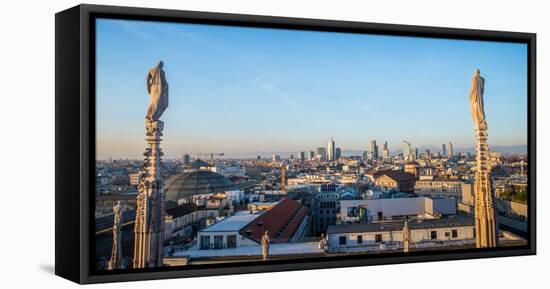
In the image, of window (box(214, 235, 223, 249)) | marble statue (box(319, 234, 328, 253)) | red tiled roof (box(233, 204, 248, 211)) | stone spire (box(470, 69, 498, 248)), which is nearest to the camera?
window (box(214, 235, 223, 249))

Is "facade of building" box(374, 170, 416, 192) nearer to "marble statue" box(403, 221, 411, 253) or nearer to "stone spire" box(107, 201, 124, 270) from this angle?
"marble statue" box(403, 221, 411, 253)

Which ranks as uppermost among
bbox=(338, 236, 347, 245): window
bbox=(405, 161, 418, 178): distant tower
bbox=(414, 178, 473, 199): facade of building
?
bbox=(405, 161, 418, 178): distant tower

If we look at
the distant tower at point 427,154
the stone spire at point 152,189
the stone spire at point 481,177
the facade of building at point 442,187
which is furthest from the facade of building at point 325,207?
the stone spire at point 481,177

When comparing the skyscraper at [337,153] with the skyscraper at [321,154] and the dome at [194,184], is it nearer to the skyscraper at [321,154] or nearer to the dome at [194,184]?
the skyscraper at [321,154]

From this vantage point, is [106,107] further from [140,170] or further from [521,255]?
[521,255]

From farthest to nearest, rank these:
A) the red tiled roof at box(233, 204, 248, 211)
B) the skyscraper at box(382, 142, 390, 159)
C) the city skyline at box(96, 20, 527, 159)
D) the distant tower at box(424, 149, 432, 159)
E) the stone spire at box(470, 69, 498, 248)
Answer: the stone spire at box(470, 69, 498, 248), the distant tower at box(424, 149, 432, 159), the skyscraper at box(382, 142, 390, 159), the red tiled roof at box(233, 204, 248, 211), the city skyline at box(96, 20, 527, 159)

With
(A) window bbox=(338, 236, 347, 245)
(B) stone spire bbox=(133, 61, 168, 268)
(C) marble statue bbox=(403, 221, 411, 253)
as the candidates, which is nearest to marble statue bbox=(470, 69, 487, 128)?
(C) marble statue bbox=(403, 221, 411, 253)

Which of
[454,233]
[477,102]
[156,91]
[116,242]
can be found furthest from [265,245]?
[477,102]
